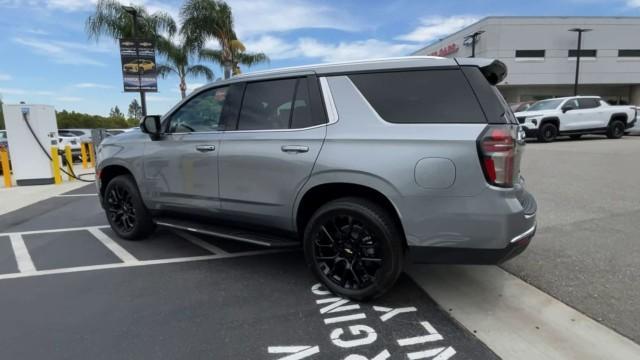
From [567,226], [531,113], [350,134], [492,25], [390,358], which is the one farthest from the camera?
[492,25]

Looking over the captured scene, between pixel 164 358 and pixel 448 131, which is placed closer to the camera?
pixel 164 358

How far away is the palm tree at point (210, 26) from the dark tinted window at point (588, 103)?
15.6 metres

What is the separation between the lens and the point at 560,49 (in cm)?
3403

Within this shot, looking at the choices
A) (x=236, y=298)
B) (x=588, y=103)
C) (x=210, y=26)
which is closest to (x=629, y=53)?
(x=588, y=103)

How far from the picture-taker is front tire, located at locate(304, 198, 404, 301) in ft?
9.82

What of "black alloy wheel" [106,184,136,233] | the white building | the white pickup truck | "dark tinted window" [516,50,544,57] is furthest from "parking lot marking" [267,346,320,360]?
"dark tinted window" [516,50,544,57]

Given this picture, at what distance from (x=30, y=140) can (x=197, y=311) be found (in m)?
9.21

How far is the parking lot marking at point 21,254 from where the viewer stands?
416 centimetres

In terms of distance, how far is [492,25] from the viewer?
33.3 m

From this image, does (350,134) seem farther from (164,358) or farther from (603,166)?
(603,166)

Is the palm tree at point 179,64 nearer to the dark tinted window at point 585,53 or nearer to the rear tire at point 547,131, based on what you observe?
the rear tire at point 547,131

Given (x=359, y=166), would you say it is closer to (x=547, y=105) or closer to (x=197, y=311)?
(x=197, y=311)

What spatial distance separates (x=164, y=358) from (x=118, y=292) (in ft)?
4.12

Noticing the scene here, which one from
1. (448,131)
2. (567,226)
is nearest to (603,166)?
(567,226)
